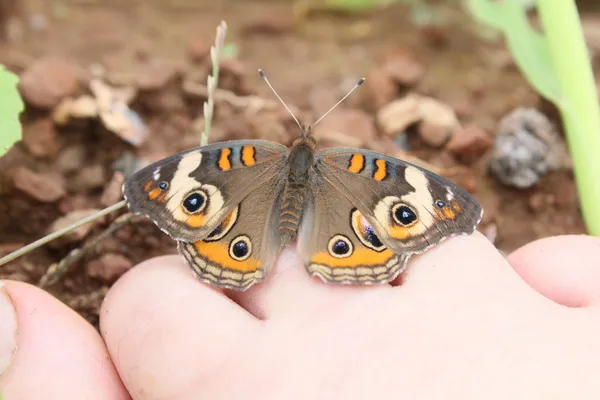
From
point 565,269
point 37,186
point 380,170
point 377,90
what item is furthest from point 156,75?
point 565,269

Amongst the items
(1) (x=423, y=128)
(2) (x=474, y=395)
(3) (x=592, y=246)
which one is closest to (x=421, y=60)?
(1) (x=423, y=128)

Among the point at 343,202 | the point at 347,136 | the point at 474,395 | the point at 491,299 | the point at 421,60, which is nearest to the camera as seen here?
the point at 474,395

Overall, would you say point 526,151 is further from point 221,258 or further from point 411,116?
point 221,258

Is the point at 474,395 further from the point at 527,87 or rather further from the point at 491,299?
the point at 527,87

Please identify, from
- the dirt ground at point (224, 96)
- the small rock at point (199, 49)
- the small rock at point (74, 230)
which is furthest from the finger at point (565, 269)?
the small rock at point (199, 49)

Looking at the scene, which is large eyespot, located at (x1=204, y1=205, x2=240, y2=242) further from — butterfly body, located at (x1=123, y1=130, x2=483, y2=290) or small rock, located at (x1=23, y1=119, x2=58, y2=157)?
small rock, located at (x1=23, y1=119, x2=58, y2=157)

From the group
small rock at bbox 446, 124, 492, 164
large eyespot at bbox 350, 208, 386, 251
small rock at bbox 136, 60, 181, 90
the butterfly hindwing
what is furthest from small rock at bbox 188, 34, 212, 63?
large eyespot at bbox 350, 208, 386, 251
